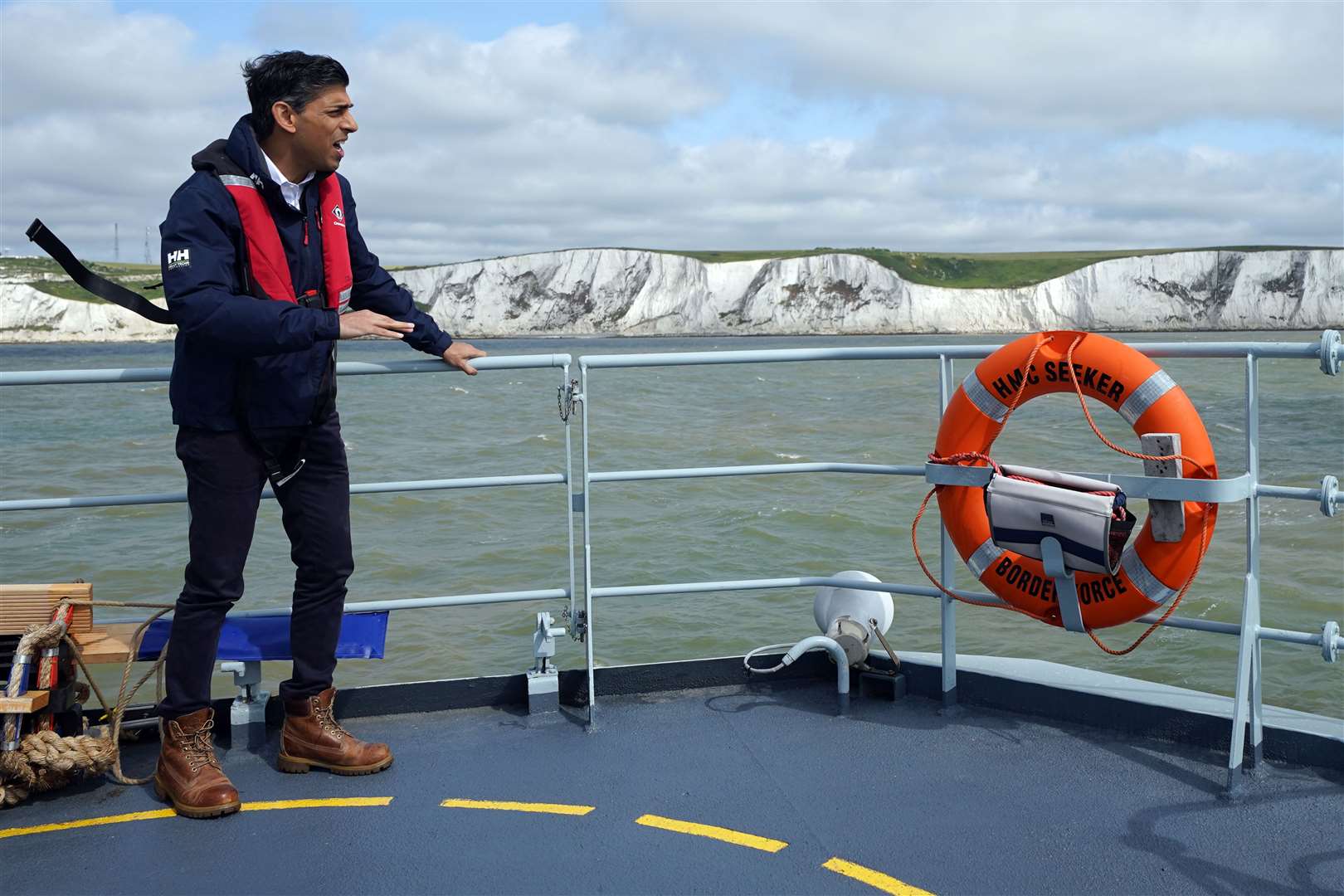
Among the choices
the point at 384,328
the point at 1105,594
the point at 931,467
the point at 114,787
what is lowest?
the point at 114,787

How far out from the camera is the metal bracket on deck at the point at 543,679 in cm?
282

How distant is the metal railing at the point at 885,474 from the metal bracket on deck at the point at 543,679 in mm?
72

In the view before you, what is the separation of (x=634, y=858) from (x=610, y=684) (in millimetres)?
934

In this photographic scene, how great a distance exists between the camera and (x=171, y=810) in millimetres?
2314

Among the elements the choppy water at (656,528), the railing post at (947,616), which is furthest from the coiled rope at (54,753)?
the choppy water at (656,528)

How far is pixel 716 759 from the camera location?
2506 mm

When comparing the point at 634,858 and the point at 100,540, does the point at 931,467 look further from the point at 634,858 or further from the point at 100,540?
the point at 100,540

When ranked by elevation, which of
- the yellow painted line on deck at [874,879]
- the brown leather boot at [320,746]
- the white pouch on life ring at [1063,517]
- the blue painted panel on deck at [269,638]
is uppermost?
the white pouch on life ring at [1063,517]

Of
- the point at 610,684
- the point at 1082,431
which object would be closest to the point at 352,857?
the point at 610,684

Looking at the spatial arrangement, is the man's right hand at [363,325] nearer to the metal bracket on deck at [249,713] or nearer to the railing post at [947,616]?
the metal bracket on deck at [249,713]

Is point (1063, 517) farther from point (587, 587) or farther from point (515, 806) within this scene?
point (515, 806)

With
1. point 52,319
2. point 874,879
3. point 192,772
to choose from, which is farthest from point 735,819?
point 52,319

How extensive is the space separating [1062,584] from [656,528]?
8.18 metres

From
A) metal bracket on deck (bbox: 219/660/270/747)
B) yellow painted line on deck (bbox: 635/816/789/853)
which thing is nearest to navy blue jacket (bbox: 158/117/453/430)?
metal bracket on deck (bbox: 219/660/270/747)
